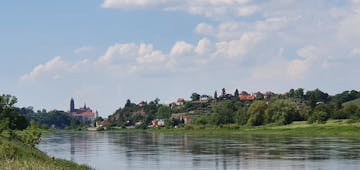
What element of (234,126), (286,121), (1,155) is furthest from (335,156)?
(234,126)

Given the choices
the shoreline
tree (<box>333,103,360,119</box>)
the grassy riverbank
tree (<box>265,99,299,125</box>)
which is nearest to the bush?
the grassy riverbank

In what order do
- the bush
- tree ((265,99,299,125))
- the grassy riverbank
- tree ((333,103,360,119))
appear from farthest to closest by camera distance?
tree ((265,99,299,125)), tree ((333,103,360,119)), the bush, the grassy riverbank

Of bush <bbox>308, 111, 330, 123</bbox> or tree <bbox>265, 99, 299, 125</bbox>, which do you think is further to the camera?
tree <bbox>265, 99, 299, 125</bbox>

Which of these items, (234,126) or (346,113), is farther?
(234,126)

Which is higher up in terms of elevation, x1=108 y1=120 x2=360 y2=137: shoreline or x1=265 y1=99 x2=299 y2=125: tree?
x1=265 y1=99 x2=299 y2=125: tree

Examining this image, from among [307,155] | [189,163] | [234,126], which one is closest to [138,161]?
[189,163]

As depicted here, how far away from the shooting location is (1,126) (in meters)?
72.5

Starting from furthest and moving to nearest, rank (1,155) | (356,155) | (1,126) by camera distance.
→ (1,126) < (356,155) < (1,155)

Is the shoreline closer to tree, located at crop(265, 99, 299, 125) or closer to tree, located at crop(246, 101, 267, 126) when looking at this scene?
tree, located at crop(246, 101, 267, 126)

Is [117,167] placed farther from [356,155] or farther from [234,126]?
[234,126]

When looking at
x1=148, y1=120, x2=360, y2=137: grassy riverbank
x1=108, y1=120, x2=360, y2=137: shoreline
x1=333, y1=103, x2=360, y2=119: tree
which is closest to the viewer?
x1=108, y1=120, x2=360, y2=137: shoreline

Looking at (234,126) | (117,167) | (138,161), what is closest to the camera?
(117,167)

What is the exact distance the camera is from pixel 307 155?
61.8 meters

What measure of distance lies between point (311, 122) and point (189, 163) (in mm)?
105972
